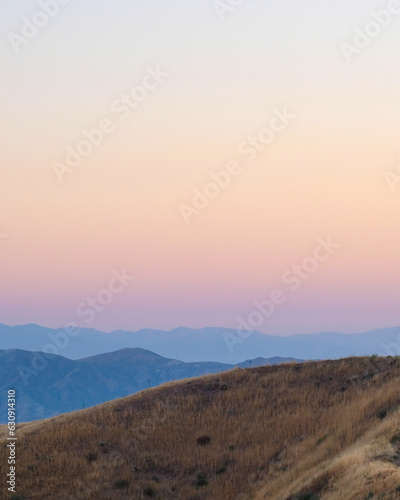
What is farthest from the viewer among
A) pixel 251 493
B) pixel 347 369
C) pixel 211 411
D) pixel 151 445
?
pixel 347 369

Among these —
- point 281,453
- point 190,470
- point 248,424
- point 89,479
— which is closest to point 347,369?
point 248,424

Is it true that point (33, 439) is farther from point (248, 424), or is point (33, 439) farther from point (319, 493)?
point (319, 493)

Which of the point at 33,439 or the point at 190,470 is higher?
the point at 33,439

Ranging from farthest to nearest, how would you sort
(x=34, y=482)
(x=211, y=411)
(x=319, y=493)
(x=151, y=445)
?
(x=211, y=411), (x=151, y=445), (x=34, y=482), (x=319, y=493)

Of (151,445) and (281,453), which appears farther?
(151,445)

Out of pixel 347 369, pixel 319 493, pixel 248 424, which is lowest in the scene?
pixel 319 493

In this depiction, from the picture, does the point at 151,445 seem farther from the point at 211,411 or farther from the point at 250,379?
the point at 250,379

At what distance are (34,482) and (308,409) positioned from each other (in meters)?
14.6

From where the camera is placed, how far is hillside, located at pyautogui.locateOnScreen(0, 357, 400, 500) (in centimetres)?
2241

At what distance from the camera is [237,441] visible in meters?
30.2

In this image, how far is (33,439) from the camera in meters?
31.9

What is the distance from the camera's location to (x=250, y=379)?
38531 millimetres

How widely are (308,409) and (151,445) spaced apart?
8.70 m

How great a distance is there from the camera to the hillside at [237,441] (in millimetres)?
22406
